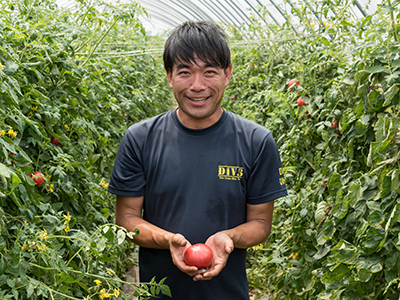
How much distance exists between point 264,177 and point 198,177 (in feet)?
0.84

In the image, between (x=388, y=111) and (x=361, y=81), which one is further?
(x=361, y=81)

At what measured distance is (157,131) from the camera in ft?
5.35

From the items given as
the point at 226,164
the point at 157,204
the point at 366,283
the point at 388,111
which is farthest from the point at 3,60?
the point at 366,283

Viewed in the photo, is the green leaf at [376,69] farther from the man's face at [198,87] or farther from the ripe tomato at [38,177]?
the ripe tomato at [38,177]

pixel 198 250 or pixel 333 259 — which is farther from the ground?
pixel 198 250

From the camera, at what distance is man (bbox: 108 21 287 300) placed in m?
1.53

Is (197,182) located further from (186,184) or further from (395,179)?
(395,179)

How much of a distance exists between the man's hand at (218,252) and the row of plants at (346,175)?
580mm

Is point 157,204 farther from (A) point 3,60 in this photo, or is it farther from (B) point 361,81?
(B) point 361,81

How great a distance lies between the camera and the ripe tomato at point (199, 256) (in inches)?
55.2

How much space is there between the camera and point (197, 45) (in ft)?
4.97

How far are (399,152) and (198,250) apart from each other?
836 mm

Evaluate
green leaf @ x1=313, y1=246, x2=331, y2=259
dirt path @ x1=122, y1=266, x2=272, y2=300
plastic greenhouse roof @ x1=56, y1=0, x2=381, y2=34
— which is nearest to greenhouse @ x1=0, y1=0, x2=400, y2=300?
green leaf @ x1=313, y1=246, x2=331, y2=259

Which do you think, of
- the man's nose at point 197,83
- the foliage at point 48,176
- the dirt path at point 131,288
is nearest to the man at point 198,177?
the man's nose at point 197,83
